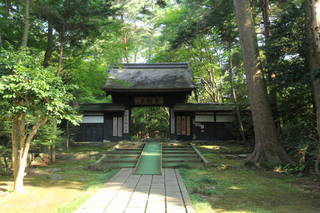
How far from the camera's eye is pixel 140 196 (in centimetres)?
551

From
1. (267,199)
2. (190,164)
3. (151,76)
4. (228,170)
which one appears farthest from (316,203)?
(151,76)

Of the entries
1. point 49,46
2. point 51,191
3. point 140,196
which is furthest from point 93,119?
point 140,196

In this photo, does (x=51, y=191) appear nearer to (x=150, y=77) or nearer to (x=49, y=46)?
(x=49, y=46)

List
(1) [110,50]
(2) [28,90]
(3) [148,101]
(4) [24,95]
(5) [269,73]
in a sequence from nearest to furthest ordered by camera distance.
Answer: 1. (2) [28,90]
2. (4) [24,95]
3. (5) [269,73]
4. (1) [110,50]
5. (3) [148,101]

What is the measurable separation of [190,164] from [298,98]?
529 centimetres

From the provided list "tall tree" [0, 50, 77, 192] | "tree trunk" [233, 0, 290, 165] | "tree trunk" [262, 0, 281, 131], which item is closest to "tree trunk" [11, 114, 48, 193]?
"tall tree" [0, 50, 77, 192]

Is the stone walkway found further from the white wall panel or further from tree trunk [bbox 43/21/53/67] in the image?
the white wall panel

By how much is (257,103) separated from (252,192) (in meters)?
4.97

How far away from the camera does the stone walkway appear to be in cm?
455

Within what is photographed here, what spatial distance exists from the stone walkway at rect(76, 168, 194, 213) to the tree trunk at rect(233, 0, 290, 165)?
4247 mm

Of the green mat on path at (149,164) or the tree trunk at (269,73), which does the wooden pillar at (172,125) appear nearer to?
the green mat on path at (149,164)

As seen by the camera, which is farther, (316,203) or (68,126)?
(68,126)

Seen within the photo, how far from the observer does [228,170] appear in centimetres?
950

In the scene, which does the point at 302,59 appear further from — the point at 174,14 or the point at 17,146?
the point at 174,14
